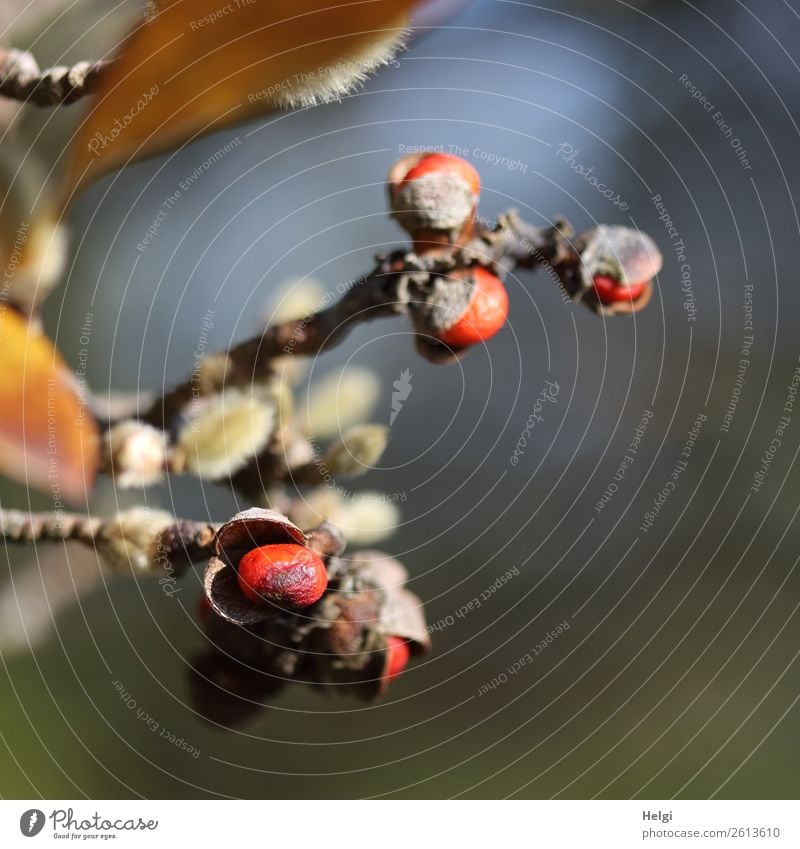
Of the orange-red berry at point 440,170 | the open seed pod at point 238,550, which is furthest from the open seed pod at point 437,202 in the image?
the open seed pod at point 238,550

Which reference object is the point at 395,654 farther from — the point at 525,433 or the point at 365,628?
the point at 525,433

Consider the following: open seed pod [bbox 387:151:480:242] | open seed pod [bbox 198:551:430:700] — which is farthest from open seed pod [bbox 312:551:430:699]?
open seed pod [bbox 387:151:480:242]

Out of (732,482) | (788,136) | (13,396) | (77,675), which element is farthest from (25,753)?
(788,136)

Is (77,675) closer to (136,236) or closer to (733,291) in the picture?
(136,236)

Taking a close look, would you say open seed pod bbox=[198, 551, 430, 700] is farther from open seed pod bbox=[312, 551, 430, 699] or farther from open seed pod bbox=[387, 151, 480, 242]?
open seed pod bbox=[387, 151, 480, 242]

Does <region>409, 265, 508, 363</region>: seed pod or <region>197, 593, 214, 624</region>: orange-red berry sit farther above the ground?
<region>409, 265, 508, 363</region>: seed pod
